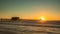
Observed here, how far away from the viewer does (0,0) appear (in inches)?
307

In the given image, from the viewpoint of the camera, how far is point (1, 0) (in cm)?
777

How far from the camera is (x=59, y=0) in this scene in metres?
7.93

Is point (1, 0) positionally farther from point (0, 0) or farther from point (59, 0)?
point (59, 0)

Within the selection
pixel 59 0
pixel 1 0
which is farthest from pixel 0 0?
pixel 59 0

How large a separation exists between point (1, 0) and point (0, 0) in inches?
3.1

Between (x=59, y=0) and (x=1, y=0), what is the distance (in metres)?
3.80

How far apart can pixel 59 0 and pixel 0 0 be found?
387 cm
